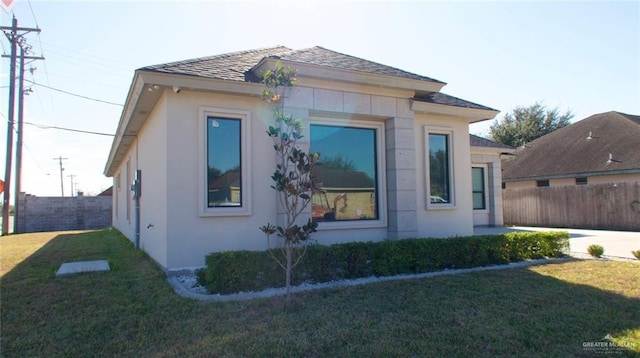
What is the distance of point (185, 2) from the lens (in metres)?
9.20

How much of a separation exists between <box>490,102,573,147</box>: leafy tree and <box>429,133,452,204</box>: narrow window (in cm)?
3173

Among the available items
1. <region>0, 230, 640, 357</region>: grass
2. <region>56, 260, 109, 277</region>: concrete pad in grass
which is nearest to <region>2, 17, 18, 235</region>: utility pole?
<region>56, 260, 109, 277</region>: concrete pad in grass

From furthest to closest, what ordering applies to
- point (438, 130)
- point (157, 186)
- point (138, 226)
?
point (138, 226) → point (438, 130) → point (157, 186)

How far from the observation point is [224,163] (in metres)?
7.38

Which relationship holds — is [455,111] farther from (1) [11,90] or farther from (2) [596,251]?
(1) [11,90]

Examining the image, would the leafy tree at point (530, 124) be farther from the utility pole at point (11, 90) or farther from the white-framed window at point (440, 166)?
the utility pole at point (11, 90)

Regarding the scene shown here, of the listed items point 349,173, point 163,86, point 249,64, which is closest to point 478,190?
point 349,173

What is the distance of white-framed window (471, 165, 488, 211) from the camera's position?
1587cm

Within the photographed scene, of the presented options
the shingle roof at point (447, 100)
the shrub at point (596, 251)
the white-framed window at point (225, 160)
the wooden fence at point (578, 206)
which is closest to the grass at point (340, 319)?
the white-framed window at point (225, 160)

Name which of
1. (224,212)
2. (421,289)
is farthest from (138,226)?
(421,289)

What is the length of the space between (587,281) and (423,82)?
4849mm

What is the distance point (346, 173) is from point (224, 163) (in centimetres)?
259

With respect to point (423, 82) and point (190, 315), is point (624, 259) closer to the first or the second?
point (423, 82)

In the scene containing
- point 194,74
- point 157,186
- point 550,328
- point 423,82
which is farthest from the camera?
point 423,82
